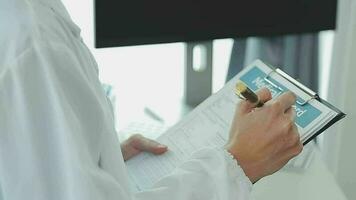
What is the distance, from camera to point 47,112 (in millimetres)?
537

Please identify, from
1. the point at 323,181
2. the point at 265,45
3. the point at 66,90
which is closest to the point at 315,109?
the point at 323,181

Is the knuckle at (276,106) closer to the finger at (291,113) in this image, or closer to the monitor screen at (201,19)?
the finger at (291,113)

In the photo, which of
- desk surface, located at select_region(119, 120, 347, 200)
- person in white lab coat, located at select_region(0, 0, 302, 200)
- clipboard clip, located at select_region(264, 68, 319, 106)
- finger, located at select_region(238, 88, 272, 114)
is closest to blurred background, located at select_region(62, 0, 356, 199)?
desk surface, located at select_region(119, 120, 347, 200)

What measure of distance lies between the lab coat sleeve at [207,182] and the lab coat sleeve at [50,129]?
0.13 m

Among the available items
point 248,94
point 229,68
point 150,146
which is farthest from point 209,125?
point 229,68

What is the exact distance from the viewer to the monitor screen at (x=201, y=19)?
46.1 inches

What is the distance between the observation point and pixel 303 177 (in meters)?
1.08

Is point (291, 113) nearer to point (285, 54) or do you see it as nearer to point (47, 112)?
point (47, 112)

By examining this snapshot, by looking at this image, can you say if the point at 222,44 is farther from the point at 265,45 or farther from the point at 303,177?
the point at 303,177

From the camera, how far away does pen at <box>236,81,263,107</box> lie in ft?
2.47

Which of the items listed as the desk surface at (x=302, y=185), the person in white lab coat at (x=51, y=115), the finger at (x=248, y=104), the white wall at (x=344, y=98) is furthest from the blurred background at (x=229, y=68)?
the person in white lab coat at (x=51, y=115)

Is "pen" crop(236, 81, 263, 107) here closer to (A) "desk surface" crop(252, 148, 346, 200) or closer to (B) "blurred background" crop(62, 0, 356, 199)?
(A) "desk surface" crop(252, 148, 346, 200)

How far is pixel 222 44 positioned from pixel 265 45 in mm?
124

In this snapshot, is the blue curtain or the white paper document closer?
the white paper document
